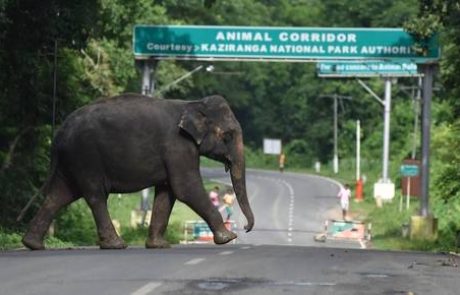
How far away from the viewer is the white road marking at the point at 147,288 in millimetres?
10836

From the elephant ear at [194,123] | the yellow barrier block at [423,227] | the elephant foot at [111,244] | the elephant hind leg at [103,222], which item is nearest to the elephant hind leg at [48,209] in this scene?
the elephant hind leg at [103,222]

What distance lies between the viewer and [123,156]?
1798 cm

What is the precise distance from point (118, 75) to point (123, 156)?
28036 millimetres

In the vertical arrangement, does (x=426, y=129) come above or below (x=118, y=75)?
below

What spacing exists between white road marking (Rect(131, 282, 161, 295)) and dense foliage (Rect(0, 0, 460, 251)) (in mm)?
10736

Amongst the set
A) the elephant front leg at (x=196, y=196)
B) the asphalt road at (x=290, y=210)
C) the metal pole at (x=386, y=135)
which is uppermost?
the metal pole at (x=386, y=135)

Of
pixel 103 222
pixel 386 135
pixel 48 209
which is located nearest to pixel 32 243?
pixel 48 209

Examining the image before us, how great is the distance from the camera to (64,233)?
29.8m

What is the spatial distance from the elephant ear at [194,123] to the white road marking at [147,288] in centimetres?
680

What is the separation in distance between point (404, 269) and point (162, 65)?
4410 cm

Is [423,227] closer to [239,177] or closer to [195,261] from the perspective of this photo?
[239,177]

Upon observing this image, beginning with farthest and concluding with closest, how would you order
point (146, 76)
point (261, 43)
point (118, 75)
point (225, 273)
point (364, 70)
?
point (118, 75) < point (364, 70) < point (146, 76) < point (261, 43) < point (225, 273)

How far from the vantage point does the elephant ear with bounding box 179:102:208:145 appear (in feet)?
59.7

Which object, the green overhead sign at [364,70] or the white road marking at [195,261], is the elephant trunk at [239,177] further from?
the green overhead sign at [364,70]
